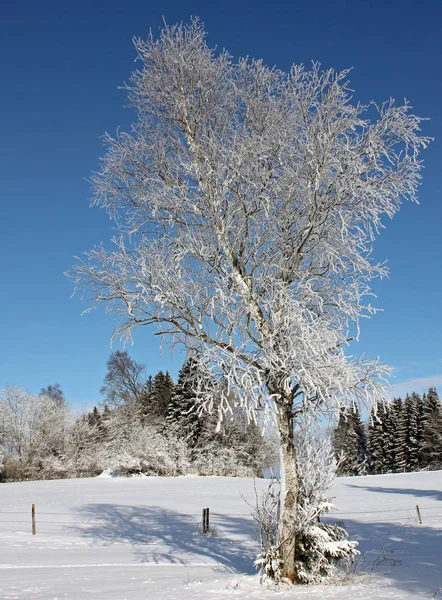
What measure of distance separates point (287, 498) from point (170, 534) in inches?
459

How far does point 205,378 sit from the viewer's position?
6.50 meters

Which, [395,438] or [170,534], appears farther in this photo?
[395,438]

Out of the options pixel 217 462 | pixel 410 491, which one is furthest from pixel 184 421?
pixel 410 491

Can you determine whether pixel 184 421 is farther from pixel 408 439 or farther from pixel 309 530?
pixel 309 530

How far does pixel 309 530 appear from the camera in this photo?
6930 millimetres

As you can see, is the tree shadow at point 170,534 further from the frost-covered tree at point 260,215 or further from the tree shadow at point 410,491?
the tree shadow at point 410,491

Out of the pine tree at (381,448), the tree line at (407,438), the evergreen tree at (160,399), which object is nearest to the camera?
the evergreen tree at (160,399)

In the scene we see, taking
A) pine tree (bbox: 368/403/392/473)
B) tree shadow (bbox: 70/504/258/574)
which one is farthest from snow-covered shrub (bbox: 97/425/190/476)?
pine tree (bbox: 368/403/392/473)

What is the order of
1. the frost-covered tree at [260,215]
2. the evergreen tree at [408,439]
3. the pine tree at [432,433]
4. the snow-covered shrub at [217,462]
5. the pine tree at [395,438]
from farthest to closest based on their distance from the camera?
the pine tree at [395,438]
the evergreen tree at [408,439]
the pine tree at [432,433]
the snow-covered shrub at [217,462]
the frost-covered tree at [260,215]

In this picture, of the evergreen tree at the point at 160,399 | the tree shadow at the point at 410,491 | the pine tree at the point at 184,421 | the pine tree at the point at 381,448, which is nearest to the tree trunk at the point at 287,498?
the tree shadow at the point at 410,491

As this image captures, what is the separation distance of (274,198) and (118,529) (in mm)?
15071

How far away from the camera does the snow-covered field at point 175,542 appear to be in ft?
21.0

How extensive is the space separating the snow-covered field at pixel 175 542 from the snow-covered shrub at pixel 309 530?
1.06 feet

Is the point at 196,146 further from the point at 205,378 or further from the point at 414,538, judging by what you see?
the point at 414,538
